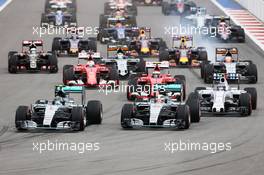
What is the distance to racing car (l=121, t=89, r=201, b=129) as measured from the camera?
120 ft

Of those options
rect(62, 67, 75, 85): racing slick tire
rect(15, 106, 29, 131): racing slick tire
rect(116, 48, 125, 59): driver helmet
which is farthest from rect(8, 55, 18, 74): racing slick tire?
rect(15, 106, 29, 131): racing slick tire

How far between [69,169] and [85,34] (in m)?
37.0

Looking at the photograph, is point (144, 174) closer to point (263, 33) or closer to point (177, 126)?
point (177, 126)

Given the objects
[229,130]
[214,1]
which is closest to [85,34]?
[214,1]

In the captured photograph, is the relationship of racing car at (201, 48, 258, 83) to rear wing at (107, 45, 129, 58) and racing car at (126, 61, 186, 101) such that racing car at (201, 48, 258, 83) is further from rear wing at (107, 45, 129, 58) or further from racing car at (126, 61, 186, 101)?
rear wing at (107, 45, 129, 58)

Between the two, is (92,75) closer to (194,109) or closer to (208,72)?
(208,72)

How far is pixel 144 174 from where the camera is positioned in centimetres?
3005

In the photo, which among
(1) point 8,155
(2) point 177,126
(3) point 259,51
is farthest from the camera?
(3) point 259,51

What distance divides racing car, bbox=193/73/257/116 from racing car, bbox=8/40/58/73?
41.3 ft

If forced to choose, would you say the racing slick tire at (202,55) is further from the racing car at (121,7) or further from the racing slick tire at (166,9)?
the racing slick tire at (166,9)

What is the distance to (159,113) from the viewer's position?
Answer: 37.1m

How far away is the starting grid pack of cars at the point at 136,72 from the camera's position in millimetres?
36906

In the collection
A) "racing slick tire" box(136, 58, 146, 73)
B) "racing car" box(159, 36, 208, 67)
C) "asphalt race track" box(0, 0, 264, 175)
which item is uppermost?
"racing car" box(159, 36, 208, 67)

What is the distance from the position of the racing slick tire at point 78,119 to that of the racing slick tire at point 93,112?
3.77 ft
